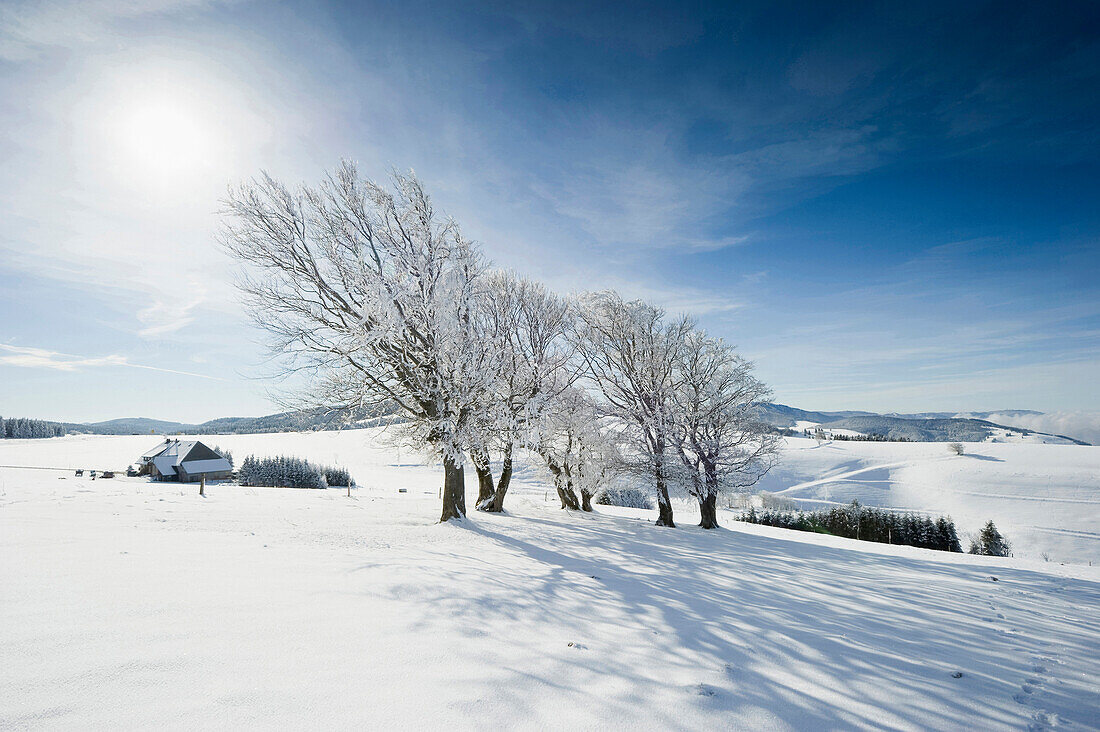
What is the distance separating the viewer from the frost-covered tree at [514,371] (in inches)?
584

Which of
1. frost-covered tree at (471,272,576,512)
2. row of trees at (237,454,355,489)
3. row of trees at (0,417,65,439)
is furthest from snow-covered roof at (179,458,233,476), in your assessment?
row of trees at (0,417,65,439)

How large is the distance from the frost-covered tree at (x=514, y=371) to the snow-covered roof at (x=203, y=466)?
52.3m

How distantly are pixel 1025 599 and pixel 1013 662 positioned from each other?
5.09 meters

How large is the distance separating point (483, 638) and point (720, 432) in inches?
642

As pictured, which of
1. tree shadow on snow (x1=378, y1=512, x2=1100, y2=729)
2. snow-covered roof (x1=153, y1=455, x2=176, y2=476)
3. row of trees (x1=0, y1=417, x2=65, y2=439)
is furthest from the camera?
row of trees (x1=0, y1=417, x2=65, y2=439)

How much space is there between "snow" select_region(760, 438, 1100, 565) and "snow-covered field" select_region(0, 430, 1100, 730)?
3258 centimetres

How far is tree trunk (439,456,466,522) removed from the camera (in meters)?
14.2

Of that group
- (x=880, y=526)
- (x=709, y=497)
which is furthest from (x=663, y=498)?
(x=880, y=526)

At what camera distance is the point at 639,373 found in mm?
20031

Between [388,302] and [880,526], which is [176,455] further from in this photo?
[880,526]

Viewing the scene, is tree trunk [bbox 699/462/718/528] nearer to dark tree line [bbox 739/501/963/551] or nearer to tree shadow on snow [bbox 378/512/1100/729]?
tree shadow on snow [bbox 378/512/1100/729]

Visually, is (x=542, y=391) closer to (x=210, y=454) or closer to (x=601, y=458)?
(x=601, y=458)

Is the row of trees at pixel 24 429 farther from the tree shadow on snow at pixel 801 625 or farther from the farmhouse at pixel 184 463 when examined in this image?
the tree shadow on snow at pixel 801 625

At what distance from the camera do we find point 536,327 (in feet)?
69.1
